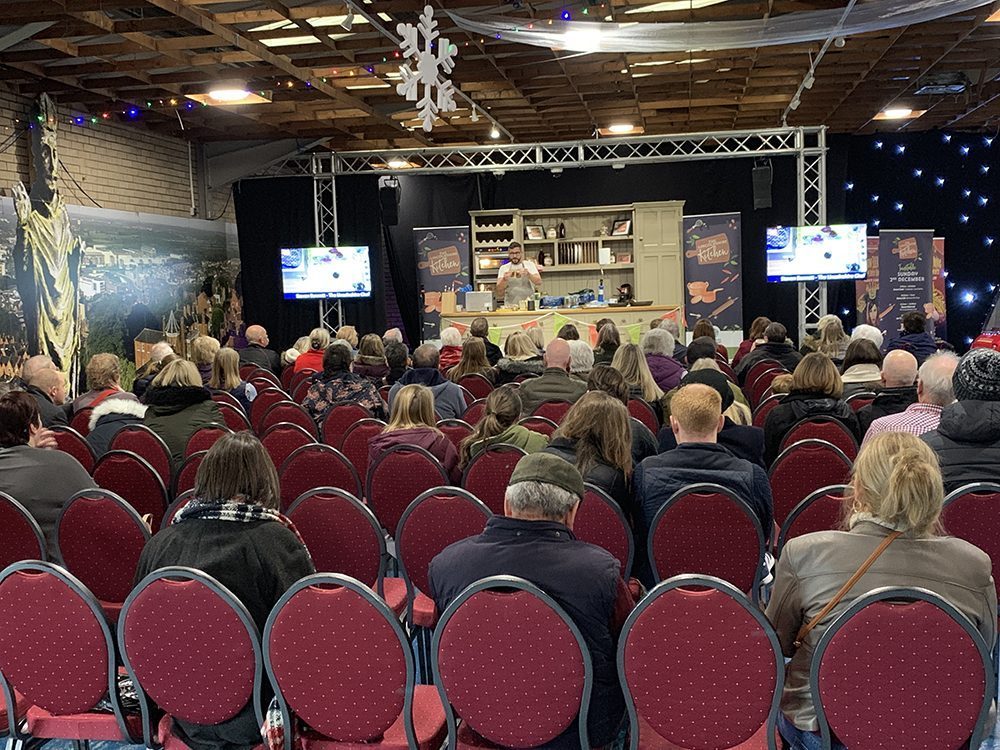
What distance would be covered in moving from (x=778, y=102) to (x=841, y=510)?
11.1 metres

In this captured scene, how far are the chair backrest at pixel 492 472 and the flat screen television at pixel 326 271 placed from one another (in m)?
10.1

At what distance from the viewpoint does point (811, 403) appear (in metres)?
5.02

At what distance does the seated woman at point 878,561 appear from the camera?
7.62 ft

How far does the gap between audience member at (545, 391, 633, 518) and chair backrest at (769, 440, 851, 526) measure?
846 mm

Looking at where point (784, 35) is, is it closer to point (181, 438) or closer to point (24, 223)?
point (181, 438)

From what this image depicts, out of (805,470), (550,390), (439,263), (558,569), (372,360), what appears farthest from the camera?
(439,263)

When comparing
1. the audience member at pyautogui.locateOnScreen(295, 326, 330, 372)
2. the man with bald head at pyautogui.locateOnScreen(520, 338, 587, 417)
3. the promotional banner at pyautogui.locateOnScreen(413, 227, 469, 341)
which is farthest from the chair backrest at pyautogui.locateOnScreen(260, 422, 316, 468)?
the promotional banner at pyautogui.locateOnScreen(413, 227, 469, 341)

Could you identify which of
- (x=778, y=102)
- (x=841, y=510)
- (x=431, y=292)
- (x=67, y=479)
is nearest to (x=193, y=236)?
(x=431, y=292)

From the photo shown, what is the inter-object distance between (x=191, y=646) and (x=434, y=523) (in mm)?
1109

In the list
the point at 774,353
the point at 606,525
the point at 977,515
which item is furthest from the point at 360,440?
the point at 774,353

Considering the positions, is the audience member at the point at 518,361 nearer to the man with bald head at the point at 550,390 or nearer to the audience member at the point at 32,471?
→ the man with bald head at the point at 550,390

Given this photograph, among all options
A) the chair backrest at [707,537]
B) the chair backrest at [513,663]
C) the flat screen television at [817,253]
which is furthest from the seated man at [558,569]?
the flat screen television at [817,253]

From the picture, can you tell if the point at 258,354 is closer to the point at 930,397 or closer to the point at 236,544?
the point at 930,397

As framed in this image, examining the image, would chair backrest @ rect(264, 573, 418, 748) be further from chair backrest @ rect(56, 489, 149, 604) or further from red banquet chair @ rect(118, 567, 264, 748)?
chair backrest @ rect(56, 489, 149, 604)
